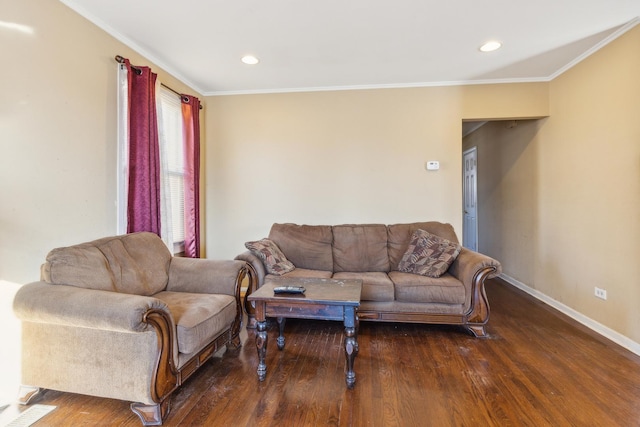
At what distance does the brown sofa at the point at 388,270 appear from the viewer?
8.50 feet

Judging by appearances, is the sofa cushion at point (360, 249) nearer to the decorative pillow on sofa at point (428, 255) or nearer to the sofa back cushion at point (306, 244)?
the sofa back cushion at point (306, 244)

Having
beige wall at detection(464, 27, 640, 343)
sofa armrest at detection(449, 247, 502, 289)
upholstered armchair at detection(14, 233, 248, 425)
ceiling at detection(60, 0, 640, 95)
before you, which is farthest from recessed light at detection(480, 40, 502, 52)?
upholstered armchair at detection(14, 233, 248, 425)

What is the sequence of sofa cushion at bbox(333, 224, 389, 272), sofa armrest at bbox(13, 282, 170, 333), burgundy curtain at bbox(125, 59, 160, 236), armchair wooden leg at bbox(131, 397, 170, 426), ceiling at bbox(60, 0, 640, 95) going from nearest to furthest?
sofa armrest at bbox(13, 282, 170, 333), armchair wooden leg at bbox(131, 397, 170, 426), ceiling at bbox(60, 0, 640, 95), burgundy curtain at bbox(125, 59, 160, 236), sofa cushion at bbox(333, 224, 389, 272)

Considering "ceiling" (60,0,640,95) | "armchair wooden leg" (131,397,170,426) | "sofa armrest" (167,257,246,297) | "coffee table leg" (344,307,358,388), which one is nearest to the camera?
"armchair wooden leg" (131,397,170,426)

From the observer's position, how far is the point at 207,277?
7.77 feet

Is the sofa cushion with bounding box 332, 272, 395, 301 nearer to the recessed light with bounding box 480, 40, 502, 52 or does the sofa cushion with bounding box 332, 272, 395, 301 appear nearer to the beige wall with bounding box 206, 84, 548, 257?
the beige wall with bounding box 206, 84, 548, 257

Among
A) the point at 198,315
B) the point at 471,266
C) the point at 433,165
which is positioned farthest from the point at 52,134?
the point at 433,165

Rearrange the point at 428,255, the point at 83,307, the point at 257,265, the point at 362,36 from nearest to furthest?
the point at 83,307, the point at 362,36, the point at 257,265, the point at 428,255

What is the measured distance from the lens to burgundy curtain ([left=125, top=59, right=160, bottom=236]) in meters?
2.49

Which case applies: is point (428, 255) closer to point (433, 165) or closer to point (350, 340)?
point (433, 165)

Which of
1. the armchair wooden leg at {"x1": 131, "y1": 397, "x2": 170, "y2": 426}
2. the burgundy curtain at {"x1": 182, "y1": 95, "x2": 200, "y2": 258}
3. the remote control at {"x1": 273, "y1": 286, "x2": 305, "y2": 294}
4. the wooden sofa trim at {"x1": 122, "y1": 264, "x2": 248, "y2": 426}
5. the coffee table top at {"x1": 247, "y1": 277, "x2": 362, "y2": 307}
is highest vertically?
the burgundy curtain at {"x1": 182, "y1": 95, "x2": 200, "y2": 258}

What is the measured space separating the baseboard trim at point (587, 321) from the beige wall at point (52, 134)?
13.8 feet

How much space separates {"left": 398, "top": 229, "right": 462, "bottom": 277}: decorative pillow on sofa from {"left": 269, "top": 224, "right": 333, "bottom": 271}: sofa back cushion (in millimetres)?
803

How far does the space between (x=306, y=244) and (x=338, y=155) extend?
1191 millimetres
